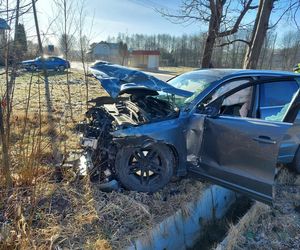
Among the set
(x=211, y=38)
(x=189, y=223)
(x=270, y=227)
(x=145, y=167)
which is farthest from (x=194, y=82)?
(x=211, y=38)

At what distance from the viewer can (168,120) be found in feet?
11.5

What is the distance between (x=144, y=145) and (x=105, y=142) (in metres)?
0.57

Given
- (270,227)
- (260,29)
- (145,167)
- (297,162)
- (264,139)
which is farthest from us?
(260,29)

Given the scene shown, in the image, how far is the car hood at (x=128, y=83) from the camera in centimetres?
360

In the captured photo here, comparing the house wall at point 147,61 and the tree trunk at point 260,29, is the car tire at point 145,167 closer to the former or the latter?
the tree trunk at point 260,29

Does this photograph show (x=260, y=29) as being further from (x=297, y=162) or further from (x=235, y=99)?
(x=235, y=99)

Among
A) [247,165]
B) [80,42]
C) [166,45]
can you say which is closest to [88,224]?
[247,165]

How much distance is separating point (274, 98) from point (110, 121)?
250cm

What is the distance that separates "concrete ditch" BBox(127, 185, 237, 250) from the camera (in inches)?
117

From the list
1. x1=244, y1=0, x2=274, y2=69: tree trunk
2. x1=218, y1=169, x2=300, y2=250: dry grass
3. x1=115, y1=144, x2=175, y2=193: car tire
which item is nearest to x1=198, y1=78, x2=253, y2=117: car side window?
x1=115, y1=144, x2=175, y2=193: car tire

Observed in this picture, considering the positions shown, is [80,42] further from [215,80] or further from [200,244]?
[200,244]

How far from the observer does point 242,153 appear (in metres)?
3.30

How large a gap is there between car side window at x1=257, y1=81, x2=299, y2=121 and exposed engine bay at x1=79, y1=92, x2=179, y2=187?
1.38 m

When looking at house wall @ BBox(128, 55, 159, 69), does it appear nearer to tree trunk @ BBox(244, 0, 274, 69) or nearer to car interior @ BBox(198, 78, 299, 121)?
tree trunk @ BBox(244, 0, 274, 69)
